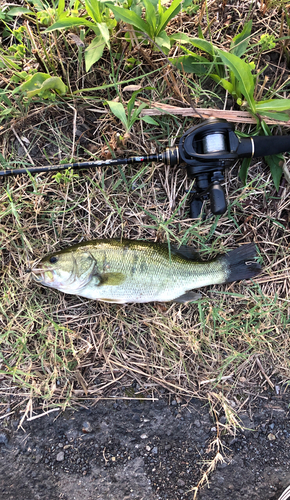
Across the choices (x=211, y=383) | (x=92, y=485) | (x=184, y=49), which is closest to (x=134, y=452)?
→ (x=92, y=485)

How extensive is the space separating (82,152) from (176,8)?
149 centimetres

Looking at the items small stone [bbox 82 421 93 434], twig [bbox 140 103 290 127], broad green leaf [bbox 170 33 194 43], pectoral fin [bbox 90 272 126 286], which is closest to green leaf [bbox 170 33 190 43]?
broad green leaf [bbox 170 33 194 43]

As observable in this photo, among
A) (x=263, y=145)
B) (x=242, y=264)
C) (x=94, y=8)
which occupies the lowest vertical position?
(x=242, y=264)

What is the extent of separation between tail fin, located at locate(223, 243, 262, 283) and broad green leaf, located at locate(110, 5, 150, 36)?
2.16 meters

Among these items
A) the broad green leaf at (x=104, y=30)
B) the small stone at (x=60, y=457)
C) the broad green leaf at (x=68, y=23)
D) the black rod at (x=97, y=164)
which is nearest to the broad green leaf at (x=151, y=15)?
the broad green leaf at (x=104, y=30)

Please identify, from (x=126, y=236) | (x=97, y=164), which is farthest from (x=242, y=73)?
(x=126, y=236)

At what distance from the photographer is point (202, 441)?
9.88 feet

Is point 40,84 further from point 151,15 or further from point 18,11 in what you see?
point 151,15

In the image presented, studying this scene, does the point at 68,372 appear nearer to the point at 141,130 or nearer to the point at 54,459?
the point at 54,459

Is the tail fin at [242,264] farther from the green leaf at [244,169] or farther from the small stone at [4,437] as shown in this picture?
the small stone at [4,437]

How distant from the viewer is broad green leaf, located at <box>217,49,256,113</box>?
255cm

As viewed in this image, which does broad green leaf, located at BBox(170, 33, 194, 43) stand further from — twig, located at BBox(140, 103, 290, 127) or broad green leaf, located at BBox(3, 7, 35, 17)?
broad green leaf, located at BBox(3, 7, 35, 17)

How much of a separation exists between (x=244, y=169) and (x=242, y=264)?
96 centimetres

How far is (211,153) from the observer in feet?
8.54
